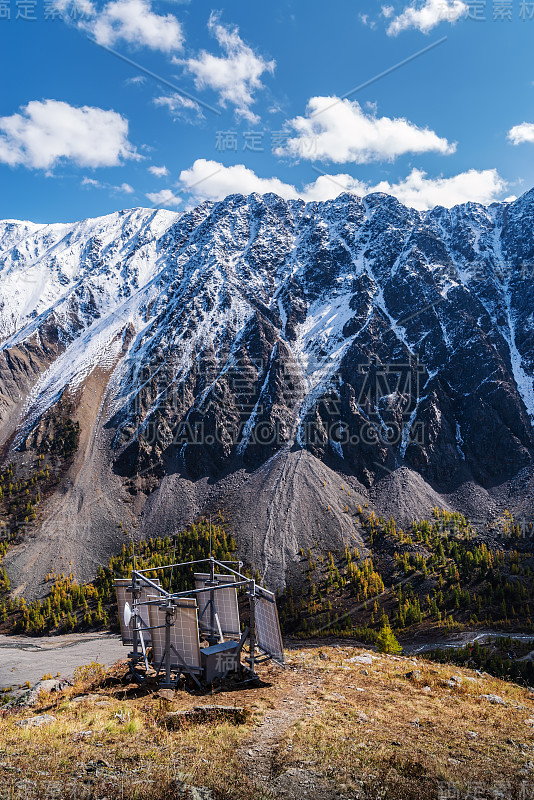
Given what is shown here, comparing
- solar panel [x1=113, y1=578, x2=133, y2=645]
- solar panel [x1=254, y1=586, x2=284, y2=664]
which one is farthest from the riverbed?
solar panel [x1=254, y1=586, x2=284, y2=664]

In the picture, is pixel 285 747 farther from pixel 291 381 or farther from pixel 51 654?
pixel 291 381

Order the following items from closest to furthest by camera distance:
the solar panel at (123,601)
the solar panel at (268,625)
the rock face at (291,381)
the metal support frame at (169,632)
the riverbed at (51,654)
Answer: the metal support frame at (169,632) < the solar panel at (268,625) < the solar panel at (123,601) < the riverbed at (51,654) < the rock face at (291,381)

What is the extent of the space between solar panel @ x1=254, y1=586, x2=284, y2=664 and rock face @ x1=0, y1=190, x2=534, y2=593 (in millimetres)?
63087

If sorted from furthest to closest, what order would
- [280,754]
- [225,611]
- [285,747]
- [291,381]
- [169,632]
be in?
1. [291,381]
2. [225,611]
3. [169,632]
4. [285,747]
5. [280,754]

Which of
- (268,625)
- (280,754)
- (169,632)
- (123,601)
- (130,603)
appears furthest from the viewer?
(123,601)

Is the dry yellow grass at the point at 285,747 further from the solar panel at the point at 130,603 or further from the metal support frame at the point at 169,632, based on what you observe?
the solar panel at the point at 130,603

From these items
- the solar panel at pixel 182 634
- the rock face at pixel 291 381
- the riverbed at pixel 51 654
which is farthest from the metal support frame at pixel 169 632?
the rock face at pixel 291 381

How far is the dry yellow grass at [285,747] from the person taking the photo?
928 centimetres

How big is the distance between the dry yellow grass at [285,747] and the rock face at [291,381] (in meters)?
65.8

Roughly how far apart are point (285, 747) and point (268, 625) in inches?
296

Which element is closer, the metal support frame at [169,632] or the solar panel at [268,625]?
the metal support frame at [169,632]

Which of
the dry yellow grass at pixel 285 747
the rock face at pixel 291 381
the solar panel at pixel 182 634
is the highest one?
the rock face at pixel 291 381

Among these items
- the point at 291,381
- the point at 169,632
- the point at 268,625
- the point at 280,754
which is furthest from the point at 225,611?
the point at 291,381

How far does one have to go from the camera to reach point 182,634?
17594 mm
